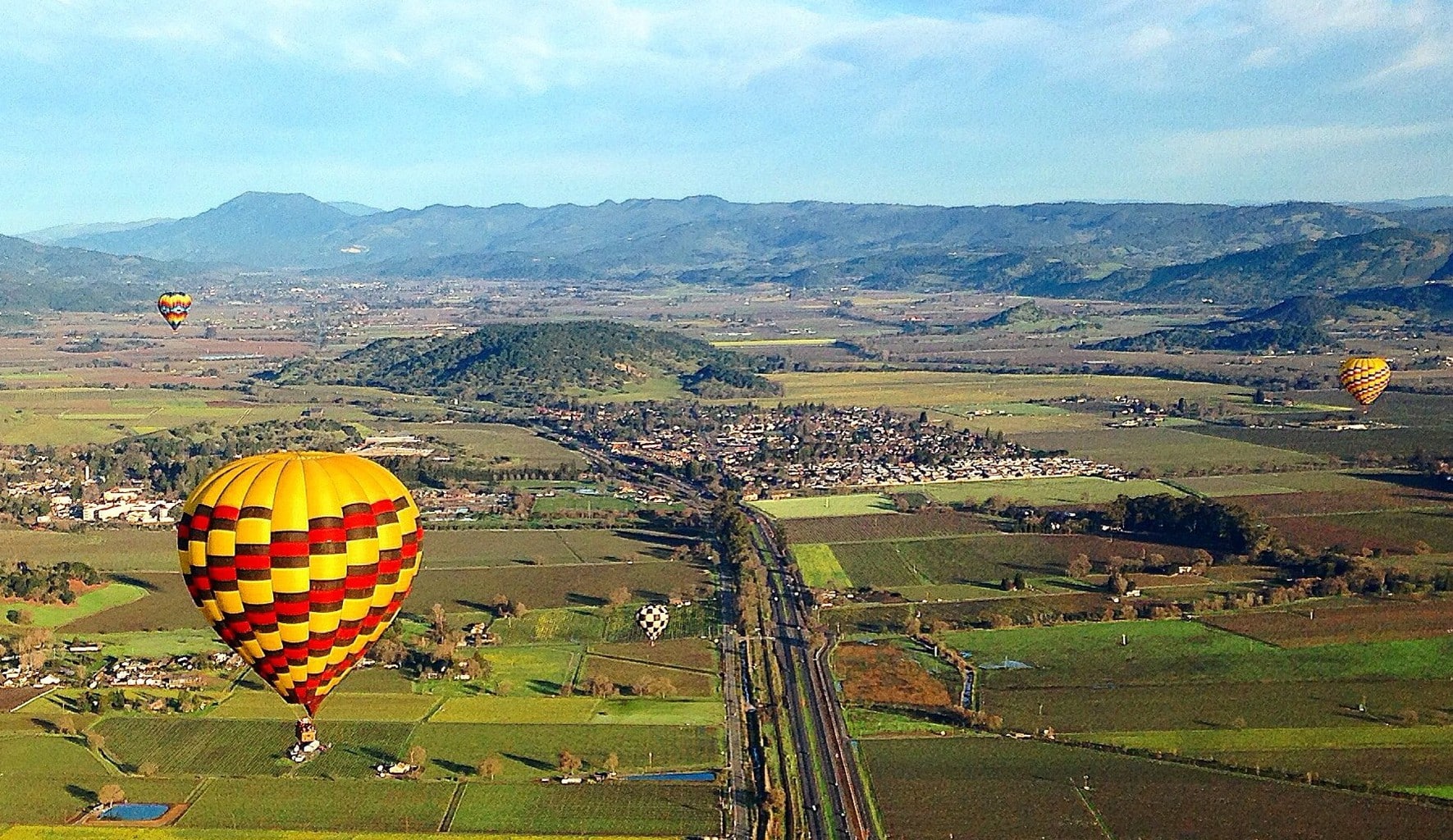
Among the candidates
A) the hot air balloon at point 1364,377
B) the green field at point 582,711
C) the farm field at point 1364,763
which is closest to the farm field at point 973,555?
the green field at point 582,711

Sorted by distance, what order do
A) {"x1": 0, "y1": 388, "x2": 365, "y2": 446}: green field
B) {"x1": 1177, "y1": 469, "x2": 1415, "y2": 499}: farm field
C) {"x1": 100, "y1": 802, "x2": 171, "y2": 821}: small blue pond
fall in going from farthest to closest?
{"x1": 0, "y1": 388, "x2": 365, "y2": 446}: green field < {"x1": 1177, "y1": 469, "x2": 1415, "y2": 499}: farm field < {"x1": 100, "y1": 802, "x2": 171, "y2": 821}: small blue pond

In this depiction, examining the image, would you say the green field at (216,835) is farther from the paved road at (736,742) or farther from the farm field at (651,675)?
the farm field at (651,675)

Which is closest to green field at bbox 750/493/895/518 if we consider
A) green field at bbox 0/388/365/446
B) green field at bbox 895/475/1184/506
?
green field at bbox 895/475/1184/506

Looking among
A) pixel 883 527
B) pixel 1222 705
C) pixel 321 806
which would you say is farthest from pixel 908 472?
pixel 321 806

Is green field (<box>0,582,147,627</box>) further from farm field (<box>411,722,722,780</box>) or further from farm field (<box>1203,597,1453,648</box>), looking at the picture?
farm field (<box>1203,597,1453,648</box>)

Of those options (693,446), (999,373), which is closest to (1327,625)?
(693,446)

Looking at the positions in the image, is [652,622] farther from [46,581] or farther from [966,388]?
[966,388]

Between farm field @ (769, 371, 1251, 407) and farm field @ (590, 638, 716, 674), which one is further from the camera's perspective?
farm field @ (769, 371, 1251, 407)
